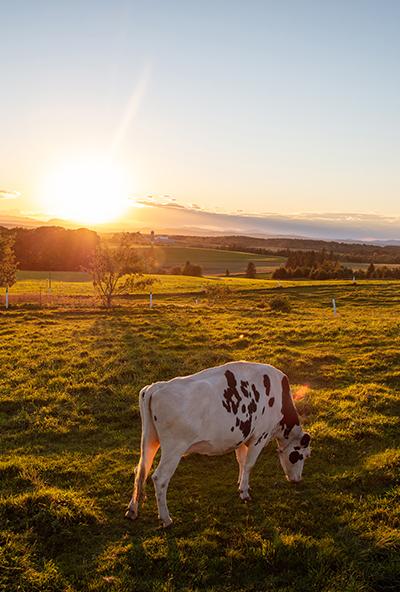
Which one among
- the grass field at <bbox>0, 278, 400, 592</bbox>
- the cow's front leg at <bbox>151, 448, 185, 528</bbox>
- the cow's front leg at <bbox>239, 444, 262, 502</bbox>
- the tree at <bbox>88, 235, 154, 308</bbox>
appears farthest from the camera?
the tree at <bbox>88, 235, 154, 308</bbox>

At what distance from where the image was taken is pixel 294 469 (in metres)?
8.41

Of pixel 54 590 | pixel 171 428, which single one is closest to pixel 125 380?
pixel 171 428

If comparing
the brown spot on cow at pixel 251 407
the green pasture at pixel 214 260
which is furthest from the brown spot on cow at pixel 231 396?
the green pasture at pixel 214 260

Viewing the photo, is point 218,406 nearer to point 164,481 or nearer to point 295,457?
point 164,481

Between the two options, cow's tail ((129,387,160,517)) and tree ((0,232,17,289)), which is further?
tree ((0,232,17,289))

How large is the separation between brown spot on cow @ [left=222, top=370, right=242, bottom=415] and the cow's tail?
1251 millimetres

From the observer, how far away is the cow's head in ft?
27.6

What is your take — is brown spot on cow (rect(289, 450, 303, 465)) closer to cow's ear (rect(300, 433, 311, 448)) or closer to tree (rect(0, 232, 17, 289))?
cow's ear (rect(300, 433, 311, 448))

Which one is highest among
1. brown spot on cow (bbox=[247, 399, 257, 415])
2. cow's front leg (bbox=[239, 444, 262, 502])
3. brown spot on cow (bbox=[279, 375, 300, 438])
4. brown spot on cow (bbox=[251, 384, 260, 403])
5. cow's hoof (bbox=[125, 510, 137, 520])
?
brown spot on cow (bbox=[251, 384, 260, 403])

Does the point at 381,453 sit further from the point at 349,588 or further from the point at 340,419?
the point at 349,588

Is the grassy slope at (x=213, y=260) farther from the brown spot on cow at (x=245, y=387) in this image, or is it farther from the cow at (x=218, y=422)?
the brown spot on cow at (x=245, y=387)

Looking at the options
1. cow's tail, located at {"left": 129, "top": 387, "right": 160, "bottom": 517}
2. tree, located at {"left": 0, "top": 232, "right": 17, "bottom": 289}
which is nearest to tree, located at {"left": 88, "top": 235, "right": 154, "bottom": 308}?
tree, located at {"left": 0, "top": 232, "right": 17, "bottom": 289}

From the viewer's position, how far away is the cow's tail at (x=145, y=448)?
7266 mm

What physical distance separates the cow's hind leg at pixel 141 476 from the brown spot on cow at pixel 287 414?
262cm
